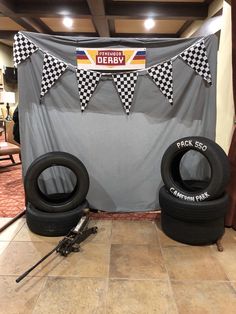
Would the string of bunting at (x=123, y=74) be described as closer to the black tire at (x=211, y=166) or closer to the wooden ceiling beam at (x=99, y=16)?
the black tire at (x=211, y=166)

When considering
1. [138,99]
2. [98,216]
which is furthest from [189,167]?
[98,216]

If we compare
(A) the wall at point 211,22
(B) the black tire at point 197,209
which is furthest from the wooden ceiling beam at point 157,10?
(B) the black tire at point 197,209

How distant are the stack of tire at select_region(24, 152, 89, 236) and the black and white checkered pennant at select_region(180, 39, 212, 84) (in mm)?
1605

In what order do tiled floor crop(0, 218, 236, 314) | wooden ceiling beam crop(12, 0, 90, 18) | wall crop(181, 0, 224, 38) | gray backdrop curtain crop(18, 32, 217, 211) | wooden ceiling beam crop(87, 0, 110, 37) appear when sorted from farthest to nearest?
1. wooden ceiling beam crop(12, 0, 90, 18)
2. wooden ceiling beam crop(87, 0, 110, 37)
3. wall crop(181, 0, 224, 38)
4. gray backdrop curtain crop(18, 32, 217, 211)
5. tiled floor crop(0, 218, 236, 314)

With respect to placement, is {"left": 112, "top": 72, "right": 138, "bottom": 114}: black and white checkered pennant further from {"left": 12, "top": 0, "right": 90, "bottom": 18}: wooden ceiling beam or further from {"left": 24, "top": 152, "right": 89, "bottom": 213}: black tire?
{"left": 12, "top": 0, "right": 90, "bottom": 18}: wooden ceiling beam

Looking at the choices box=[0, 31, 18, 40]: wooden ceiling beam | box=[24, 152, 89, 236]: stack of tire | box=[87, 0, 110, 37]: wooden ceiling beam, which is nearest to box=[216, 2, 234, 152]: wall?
box=[24, 152, 89, 236]: stack of tire

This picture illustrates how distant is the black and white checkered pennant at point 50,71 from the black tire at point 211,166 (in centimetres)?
143

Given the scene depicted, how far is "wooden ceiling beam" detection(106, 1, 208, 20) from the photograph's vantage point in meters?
5.12

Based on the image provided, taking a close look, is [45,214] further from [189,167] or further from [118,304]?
[189,167]

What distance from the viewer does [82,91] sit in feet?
9.19

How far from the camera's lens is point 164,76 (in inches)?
109

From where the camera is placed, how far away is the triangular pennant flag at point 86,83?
2.76 meters

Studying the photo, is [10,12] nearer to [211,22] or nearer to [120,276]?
[211,22]

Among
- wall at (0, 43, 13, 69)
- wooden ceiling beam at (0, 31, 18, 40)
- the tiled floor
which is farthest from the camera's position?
wall at (0, 43, 13, 69)
